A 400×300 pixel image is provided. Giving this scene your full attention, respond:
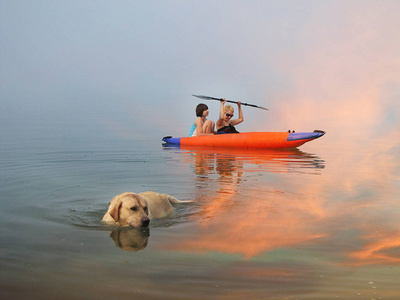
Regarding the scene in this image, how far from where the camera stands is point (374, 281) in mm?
3879

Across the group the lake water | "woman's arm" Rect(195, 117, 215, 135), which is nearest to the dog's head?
the lake water

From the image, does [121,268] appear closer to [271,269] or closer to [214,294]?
[214,294]

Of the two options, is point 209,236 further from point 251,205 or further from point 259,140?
point 259,140

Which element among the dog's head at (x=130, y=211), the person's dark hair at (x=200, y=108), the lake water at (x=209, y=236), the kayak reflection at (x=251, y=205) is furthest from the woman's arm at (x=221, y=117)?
the dog's head at (x=130, y=211)

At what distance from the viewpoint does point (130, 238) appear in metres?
5.19

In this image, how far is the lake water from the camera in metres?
3.77

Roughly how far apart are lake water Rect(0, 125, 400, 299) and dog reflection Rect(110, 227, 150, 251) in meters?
0.02

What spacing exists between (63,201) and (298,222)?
11.8 feet

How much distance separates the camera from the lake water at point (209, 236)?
3773 mm

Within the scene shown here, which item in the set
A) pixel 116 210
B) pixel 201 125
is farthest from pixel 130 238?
pixel 201 125

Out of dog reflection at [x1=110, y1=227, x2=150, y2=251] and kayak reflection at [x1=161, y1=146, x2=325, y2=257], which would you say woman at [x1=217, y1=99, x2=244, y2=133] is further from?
dog reflection at [x1=110, y1=227, x2=150, y2=251]

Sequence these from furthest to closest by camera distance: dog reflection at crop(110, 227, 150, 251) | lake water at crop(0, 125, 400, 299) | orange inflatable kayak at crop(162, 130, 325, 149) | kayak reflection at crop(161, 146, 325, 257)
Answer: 1. orange inflatable kayak at crop(162, 130, 325, 149)
2. kayak reflection at crop(161, 146, 325, 257)
3. dog reflection at crop(110, 227, 150, 251)
4. lake water at crop(0, 125, 400, 299)

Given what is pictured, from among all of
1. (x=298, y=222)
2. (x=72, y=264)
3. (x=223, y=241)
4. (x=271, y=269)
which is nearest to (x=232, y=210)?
(x=298, y=222)

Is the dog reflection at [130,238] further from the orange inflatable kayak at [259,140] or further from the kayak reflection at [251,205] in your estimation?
the orange inflatable kayak at [259,140]
